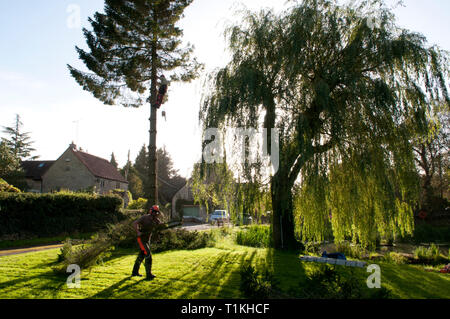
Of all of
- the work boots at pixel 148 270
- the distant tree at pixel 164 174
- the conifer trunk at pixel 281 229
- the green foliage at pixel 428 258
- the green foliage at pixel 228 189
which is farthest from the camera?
the distant tree at pixel 164 174

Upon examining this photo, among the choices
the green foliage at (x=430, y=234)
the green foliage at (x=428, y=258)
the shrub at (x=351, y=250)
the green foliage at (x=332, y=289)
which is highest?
the green foliage at (x=332, y=289)

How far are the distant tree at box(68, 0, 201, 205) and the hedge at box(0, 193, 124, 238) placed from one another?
24.3 ft

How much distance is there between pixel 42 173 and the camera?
3428 cm

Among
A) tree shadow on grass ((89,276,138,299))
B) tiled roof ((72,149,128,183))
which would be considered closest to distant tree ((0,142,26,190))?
tiled roof ((72,149,128,183))

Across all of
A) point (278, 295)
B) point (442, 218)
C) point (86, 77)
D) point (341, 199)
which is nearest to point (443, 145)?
point (442, 218)

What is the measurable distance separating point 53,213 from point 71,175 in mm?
17773

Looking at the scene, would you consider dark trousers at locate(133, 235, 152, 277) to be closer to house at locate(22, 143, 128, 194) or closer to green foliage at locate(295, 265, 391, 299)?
green foliage at locate(295, 265, 391, 299)

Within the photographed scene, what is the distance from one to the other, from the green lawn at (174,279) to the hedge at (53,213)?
696cm

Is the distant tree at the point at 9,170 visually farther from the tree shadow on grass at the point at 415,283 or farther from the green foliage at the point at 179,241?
the tree shadow on grass at the point at 415,283

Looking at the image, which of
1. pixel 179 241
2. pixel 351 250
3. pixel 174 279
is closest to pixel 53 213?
pixel 179 241

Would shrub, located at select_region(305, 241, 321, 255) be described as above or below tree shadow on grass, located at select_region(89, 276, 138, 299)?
below

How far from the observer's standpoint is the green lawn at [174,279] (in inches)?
218

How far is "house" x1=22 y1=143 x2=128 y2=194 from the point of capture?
106ft

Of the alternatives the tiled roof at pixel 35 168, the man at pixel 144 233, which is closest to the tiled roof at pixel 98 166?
the tiled roof at pixel 35 168
